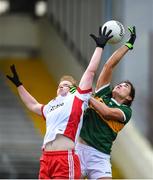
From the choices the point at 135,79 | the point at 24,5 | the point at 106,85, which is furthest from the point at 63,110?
the point at 24,5

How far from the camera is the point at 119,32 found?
7.56 meters

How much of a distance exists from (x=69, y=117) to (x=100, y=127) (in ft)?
1.50

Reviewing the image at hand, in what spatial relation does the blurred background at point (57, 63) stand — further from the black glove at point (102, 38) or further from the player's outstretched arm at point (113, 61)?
the black glove at point (102, 38)

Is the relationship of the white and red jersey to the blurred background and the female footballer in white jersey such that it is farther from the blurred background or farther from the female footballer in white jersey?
the blurred background

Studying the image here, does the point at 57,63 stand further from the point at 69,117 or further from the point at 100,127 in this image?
the point at 69,117

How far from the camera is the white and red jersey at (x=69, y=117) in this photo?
7.22 m

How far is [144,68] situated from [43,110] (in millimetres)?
7340

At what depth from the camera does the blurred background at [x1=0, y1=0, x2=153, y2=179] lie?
13.7 metres

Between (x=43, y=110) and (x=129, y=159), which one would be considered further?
(x=129, y=159)

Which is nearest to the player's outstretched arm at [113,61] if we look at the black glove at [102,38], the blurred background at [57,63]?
the black glove at [102,38]

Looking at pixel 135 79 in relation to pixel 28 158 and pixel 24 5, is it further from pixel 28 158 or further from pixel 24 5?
pixel 24 5

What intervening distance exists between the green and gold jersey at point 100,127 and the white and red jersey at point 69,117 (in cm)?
32

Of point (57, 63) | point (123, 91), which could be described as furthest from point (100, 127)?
point (57, 63)

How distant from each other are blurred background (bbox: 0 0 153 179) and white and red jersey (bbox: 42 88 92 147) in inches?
217
